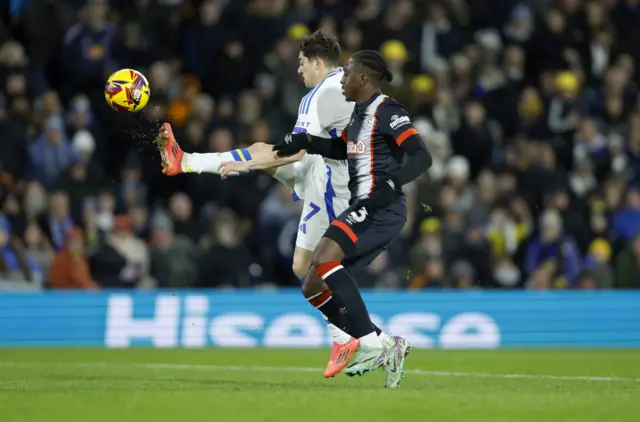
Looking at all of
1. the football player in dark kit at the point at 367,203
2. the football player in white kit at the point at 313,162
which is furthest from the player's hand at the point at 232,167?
the football player in dark kit at the point at 367,203

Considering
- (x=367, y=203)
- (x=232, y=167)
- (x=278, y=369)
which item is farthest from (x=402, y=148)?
(x=278, y=369)

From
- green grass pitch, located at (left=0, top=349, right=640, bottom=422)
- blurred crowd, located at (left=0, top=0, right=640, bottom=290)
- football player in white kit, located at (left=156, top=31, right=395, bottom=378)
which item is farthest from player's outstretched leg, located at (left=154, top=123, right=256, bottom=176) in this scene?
blurred crowd, located at (left=0, top=0, right=640, bottom=290)

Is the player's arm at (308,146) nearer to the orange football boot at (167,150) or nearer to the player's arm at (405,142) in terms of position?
the player's arm at (405,142)

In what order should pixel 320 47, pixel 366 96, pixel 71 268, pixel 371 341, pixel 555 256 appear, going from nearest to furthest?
pixel 371 341 < pixel 366 96 < pixel 320 47 < pixel 71 268 < pixel 555 256

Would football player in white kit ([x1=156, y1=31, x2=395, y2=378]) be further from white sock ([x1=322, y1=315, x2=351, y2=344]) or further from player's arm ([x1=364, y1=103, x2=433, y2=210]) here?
player's arm ([x1=364, y1=103, x2=433, y2=210])

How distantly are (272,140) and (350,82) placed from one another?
8.24 meters

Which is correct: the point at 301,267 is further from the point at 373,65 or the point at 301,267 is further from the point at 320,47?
the point at 373,65

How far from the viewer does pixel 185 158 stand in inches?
410

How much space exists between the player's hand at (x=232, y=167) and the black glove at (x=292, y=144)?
0.29m

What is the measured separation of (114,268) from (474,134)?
5.91 meters

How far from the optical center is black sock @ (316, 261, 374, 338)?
9.62 meters

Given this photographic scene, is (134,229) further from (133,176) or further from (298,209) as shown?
(298,209)

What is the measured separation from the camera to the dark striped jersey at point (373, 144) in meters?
9.66

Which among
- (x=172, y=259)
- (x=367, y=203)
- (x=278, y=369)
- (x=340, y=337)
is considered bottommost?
(x=278, y=369)
